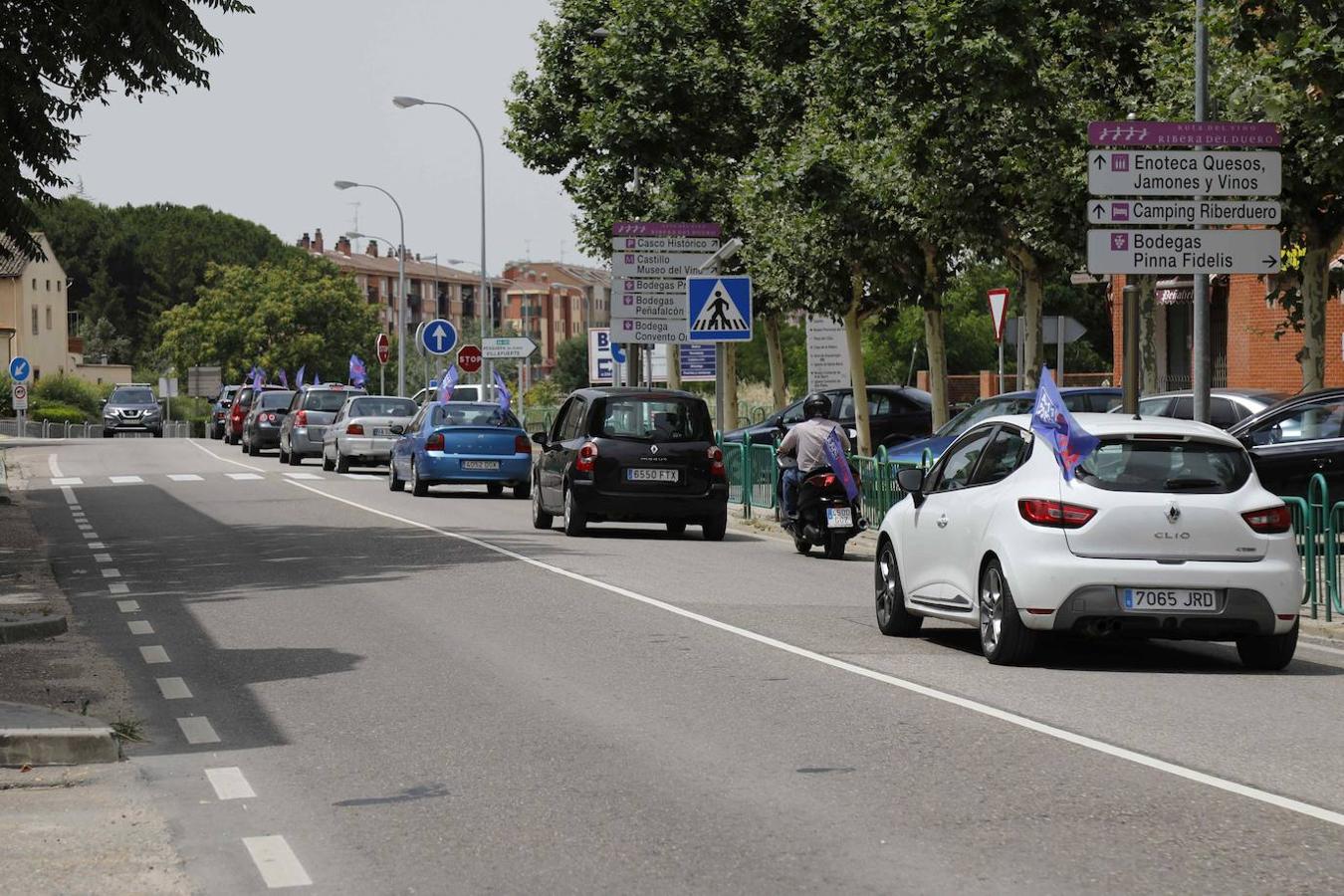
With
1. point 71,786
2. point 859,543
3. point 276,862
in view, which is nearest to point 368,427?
point 859,543

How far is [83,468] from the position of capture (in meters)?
43.5

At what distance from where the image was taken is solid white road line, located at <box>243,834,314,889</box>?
261 inches

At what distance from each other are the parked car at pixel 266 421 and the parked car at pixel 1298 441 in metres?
32.8

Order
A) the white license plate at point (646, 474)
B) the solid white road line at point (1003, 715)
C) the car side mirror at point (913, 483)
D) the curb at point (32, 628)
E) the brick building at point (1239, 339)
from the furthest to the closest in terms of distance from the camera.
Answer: the brick building at point (1239, 339) → the white license plate at point (646, 474) → the car side mirror at point (913, 483) → the curb at point (32, 628) → the solid white road line at point (1003, 715)

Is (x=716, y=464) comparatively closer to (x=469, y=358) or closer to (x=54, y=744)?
(x=54, y=744)

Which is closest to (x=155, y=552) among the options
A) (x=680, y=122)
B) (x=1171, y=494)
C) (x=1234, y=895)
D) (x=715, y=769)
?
(x=1171, y=494)

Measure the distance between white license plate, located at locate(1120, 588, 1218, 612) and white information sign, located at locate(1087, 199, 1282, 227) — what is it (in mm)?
6515

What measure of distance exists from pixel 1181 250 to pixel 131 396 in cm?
6834

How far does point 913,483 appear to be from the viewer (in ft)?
44.9

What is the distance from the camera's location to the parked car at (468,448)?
105 feet

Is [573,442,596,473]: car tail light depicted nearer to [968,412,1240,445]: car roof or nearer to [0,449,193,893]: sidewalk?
[0,449,193,893]: sidewalk

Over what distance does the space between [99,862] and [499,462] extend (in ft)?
82.9

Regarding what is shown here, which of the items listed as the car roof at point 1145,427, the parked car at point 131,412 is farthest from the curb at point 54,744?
the parked car at point 131,412

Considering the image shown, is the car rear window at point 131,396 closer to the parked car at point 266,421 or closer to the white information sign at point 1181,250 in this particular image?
the parked car at point 266,421
